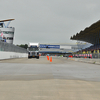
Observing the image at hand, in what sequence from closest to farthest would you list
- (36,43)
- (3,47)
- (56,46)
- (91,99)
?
(91,99), (3,47), (36,43), (56,46)

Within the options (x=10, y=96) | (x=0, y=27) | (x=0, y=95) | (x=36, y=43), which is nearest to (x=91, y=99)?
(x=10, y=96)

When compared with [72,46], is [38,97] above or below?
below

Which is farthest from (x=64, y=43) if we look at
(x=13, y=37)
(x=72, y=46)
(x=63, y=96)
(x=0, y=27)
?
(x=63, y=96)

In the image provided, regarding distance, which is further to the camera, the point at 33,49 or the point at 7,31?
the point at 7,31

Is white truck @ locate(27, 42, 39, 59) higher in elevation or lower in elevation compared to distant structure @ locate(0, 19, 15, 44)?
lower

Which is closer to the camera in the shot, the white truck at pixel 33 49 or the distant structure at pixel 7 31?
the white truck at pixel 33 49

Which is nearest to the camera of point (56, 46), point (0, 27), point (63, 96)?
point (63, 96)

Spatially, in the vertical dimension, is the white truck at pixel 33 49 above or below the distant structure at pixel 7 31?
below

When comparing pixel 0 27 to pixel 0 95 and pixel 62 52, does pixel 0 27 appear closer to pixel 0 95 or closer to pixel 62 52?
pixel 62 52

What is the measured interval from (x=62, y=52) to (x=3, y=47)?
12229 cm

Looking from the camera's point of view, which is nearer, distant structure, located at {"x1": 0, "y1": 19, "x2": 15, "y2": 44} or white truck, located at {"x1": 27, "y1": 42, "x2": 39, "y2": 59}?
white truck, located at {"x1": 27, "y1": 42, "x2": 39, "y2": 59}

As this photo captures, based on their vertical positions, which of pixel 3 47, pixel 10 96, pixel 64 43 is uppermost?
pixel 64 43

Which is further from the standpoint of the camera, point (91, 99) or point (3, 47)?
point (3, 47)

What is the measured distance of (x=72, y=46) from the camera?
6152 inches
